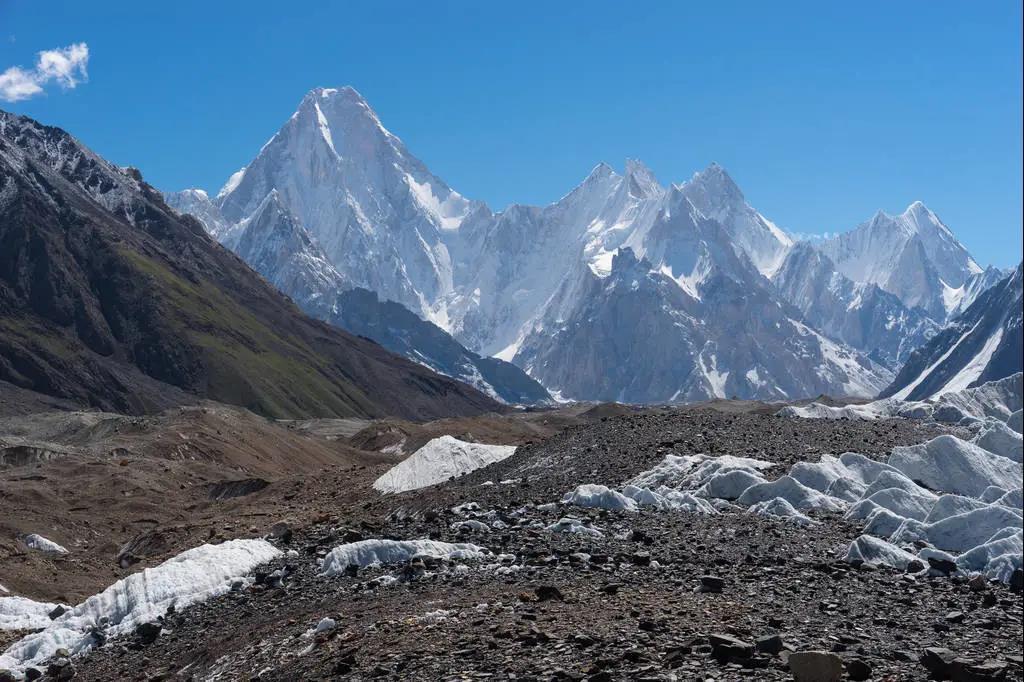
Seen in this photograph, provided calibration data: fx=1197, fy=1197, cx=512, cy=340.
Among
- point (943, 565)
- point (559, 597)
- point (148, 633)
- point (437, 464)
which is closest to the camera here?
point (559, 597)

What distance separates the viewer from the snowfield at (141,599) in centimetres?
2605

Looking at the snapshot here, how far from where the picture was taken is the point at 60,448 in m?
87.9

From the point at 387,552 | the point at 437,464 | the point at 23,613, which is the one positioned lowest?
the point at 23,613

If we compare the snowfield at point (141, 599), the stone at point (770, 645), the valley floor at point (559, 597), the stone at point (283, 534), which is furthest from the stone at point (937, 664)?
the stone at point (283, 534)

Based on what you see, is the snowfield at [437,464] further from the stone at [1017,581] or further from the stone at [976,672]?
the stone at [976,672]

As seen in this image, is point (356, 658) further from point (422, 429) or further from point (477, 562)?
point (422, 429)

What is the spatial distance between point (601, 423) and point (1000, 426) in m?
15.3

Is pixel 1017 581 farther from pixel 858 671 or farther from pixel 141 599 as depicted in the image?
pixel 141 599

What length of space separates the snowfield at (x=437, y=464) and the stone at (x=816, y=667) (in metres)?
30.4

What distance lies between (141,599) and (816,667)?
56.2 feet

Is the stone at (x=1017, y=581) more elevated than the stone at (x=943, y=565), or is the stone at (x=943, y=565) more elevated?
the stone at (x=943, y=565)

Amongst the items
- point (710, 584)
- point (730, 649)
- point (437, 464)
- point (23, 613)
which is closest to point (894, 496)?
point (710, 584)

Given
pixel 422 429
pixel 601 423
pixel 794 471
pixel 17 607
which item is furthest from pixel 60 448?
pixel 794 471

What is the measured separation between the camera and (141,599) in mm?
27391
